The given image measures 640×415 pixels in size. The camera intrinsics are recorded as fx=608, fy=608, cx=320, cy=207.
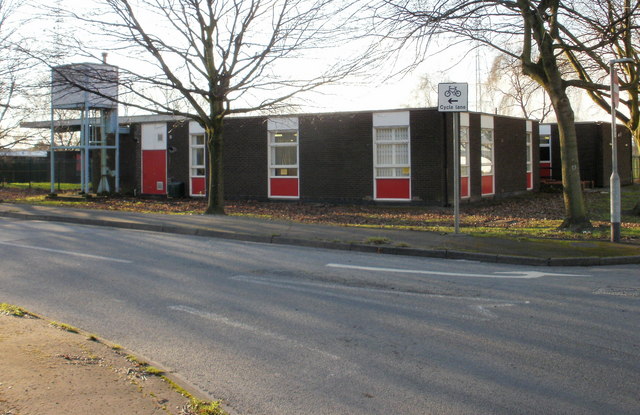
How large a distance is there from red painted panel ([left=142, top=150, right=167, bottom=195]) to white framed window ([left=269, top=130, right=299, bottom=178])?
5831mm

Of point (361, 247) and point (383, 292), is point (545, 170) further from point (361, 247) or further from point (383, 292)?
point (383, 292)

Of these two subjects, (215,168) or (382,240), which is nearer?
(382,240)

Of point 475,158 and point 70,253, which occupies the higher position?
point 475,158

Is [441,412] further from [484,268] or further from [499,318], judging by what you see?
[484,268]

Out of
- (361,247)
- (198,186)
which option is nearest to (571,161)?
(361,247)

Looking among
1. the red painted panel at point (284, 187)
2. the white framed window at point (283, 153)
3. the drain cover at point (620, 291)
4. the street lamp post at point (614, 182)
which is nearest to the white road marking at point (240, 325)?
the drain cover at point (620, 291)

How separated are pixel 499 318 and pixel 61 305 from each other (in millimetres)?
5285

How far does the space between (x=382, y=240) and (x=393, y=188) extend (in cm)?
1120

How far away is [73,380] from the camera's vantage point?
178 inches

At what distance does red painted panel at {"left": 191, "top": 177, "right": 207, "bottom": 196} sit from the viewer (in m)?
28.1

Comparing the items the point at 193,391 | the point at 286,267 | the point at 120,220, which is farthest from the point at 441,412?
the point at 120,220

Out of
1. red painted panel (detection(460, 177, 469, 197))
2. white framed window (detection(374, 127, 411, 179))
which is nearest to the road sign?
white framed window (detection(374, 127, 411, 179))

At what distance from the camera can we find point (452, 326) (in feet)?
21.5

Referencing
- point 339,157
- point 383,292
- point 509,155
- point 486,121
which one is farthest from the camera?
point 509,155
